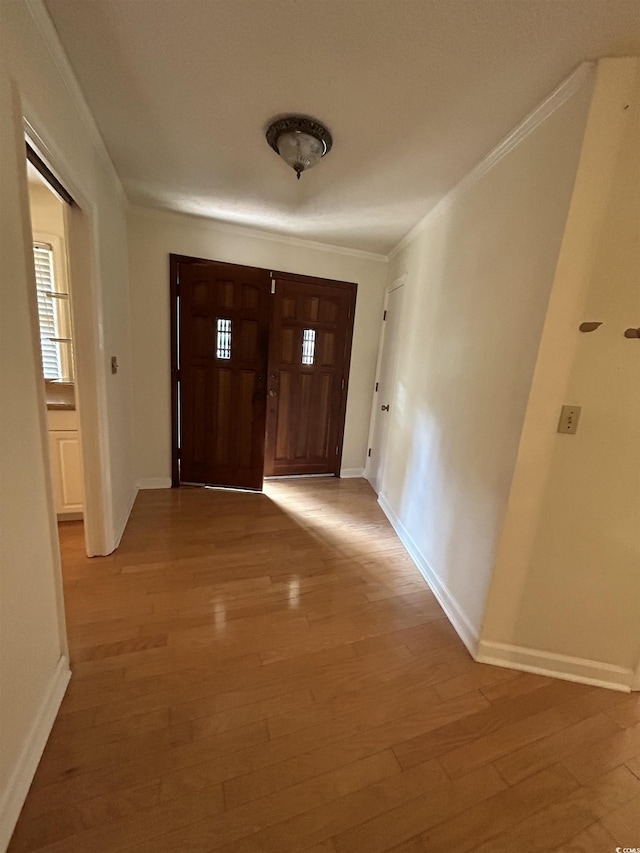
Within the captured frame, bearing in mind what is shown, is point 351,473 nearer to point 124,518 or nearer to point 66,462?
point 124,518

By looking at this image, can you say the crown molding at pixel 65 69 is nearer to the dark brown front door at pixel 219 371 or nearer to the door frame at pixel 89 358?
the door frame at pixel 89 358

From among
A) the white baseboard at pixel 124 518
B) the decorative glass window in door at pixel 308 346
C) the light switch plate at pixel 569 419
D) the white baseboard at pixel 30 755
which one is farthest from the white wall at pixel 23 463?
the decorative glass window in door at pixel 308 346

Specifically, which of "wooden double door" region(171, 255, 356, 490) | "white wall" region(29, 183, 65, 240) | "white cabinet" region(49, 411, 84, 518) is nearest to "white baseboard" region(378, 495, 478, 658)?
"wooden double door" region(171, 255, 356, 490)

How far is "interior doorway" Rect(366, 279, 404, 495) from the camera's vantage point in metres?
3.12

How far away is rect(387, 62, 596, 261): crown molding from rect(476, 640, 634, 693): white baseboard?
229 centimetres

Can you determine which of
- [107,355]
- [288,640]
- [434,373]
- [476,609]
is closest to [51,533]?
[288,640]

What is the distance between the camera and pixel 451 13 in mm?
1027

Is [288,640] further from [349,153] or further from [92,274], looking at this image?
[349,153]

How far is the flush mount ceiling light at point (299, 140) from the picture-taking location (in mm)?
1560

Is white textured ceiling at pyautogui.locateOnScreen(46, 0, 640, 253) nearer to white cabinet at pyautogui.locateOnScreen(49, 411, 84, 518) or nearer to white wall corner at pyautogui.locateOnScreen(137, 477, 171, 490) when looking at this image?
white cabinet at pyautogui.locateOnScreen(49, 411, 84, 518)

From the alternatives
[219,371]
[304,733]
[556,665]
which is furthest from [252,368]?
[556,665]

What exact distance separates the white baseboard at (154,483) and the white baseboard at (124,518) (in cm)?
10

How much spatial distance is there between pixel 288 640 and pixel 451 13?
2.47 meters

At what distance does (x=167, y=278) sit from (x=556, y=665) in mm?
3636
